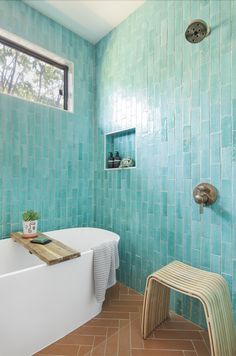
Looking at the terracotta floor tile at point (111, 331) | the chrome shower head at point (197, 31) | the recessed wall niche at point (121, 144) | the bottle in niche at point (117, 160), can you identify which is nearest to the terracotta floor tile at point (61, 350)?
the terracotta floor tile at point (111, 331)

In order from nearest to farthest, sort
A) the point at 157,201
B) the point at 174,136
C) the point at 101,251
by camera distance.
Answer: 1. the point at 101,251
2. the point at 174,136
3. the point at 157,201

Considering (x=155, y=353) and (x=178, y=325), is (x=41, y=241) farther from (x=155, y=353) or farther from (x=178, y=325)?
(x=178, y=325)

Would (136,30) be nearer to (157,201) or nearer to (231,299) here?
(157,201)

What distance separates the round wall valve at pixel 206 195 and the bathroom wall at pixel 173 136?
0.05m

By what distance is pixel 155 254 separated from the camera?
201 centimetres

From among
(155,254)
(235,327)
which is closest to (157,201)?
(155,254)

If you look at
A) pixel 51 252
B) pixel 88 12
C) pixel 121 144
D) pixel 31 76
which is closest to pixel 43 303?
pixel 51 252

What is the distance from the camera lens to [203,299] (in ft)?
3.92

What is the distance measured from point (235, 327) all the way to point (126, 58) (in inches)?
107

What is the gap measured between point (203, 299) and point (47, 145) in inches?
81.6

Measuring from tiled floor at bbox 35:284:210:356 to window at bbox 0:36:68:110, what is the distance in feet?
7.75

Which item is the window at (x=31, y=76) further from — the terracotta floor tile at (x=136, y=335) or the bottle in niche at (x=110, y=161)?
the terracotta floor tile at (x=136, y=335)

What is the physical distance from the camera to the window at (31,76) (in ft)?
7.25

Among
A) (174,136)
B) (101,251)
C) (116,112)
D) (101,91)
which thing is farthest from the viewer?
(101,91)
